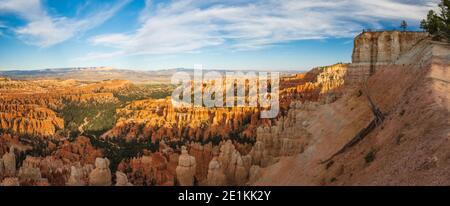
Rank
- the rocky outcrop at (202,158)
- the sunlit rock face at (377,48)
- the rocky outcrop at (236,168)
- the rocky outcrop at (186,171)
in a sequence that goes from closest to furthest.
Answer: the rocky outcrop at (236,168)
the rocky outcrop at (186,171)
the sunlit rock face at (377,48)
the rocky outcrop at (202,158)

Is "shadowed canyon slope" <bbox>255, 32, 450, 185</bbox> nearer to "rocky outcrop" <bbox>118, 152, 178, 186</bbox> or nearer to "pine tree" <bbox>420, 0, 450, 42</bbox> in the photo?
"pine tree" <bbox>420, 0, 450, 42</bbox>

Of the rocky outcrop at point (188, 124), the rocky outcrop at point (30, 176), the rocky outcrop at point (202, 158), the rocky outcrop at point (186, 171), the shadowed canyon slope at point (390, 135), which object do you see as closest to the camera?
the shadowed canyon slope at point (390, 135)

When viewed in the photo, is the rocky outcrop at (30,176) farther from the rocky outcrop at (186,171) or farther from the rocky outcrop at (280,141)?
the rocky outcrop at (280,141)

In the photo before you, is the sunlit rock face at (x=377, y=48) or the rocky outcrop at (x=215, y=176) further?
the sunlit rock face at (x=377, y=48)

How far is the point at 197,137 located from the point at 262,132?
23.6m

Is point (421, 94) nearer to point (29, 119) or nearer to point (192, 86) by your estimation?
point (29, 119)

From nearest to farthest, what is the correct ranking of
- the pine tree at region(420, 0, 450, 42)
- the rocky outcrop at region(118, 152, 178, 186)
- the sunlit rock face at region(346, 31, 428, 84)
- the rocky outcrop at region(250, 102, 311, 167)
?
the pine tree at region(420, 0, 450, 42) → the rocky outcrop at region(250, 102, 311, 167) → the sunlit rock face at region(346, 31, 428, 84) → the rocky outcrop at region(118, 152, 178, 186)

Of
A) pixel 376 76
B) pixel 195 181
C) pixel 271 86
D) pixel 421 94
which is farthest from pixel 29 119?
pixel 421 94

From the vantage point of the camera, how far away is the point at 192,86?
322 feet

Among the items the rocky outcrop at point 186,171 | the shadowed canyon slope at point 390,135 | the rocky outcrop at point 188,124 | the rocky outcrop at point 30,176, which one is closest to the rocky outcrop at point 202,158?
the rocky outcrop at point 186,171

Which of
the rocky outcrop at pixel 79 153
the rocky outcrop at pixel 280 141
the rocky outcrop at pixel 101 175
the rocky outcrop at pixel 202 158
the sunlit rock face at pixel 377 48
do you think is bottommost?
the rocky outcrop at pixel 79 153

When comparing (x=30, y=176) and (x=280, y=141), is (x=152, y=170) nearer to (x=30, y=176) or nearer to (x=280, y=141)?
(x=30, y=176)

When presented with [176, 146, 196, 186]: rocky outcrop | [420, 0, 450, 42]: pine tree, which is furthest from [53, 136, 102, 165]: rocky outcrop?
[420, 0, 450, 42]: pine tree

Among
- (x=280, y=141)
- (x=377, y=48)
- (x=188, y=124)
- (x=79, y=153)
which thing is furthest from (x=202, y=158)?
(x=188, y=124)
